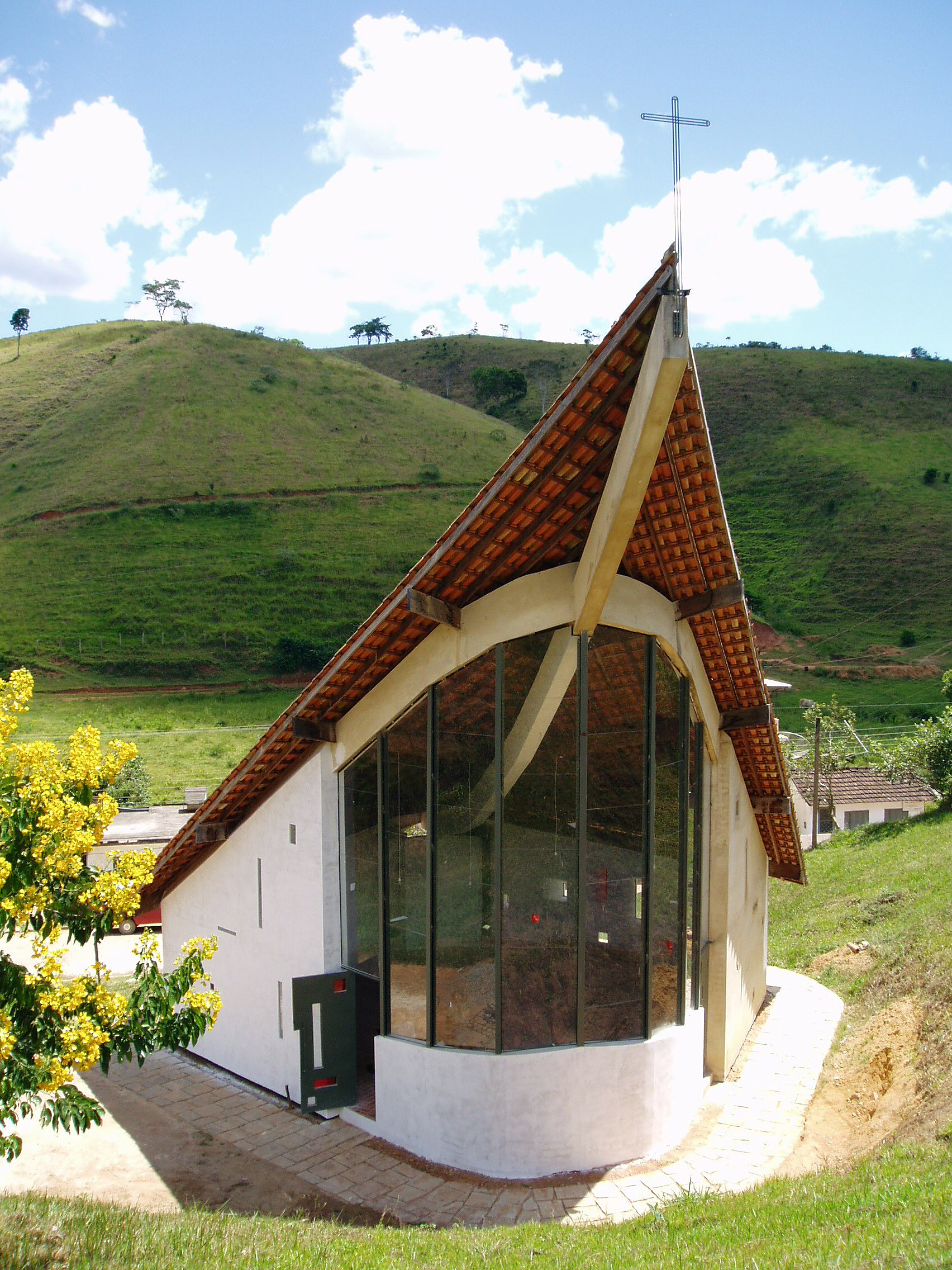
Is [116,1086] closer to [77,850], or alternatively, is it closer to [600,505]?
[77,850]

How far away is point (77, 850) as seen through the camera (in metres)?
6.95

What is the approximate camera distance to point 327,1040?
40.0 feet

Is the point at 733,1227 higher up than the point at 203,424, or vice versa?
the point at 203,424

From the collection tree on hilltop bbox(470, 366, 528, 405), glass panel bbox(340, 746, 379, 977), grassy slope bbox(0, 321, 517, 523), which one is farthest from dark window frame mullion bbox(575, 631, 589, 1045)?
tree on hilltop bbox(470, 366, 528, 405)

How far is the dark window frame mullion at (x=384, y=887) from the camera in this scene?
38.2ft

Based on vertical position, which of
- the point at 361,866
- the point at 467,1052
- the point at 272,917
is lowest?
the point at 467,1052

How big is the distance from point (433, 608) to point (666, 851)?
4.35 m

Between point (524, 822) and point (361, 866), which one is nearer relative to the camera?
point (524, 822)

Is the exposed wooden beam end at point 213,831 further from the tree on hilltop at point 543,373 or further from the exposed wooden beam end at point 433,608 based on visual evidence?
the tree on hilltop at point 543,373

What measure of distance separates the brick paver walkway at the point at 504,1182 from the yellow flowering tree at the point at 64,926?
4.21 meters

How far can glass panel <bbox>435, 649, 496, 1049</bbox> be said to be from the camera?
10.6 m

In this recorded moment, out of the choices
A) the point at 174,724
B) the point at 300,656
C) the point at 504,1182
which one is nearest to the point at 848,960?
the point at 504,1182

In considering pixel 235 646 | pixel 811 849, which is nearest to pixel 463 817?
pixel 811 849

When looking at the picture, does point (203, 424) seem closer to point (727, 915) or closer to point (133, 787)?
point (133, 787)
